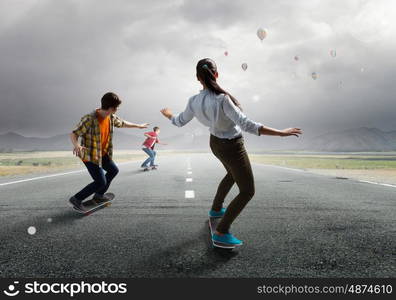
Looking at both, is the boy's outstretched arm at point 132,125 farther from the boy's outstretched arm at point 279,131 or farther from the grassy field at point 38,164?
the grassy field at point 38,164

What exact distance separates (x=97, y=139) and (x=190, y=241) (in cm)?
212

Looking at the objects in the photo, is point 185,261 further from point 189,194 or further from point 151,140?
point 151,140

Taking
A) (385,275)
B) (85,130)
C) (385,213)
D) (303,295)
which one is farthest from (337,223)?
(85,130)

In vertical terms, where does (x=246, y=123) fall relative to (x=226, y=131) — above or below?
above

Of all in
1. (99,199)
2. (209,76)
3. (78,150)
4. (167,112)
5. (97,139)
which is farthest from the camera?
(99,199)

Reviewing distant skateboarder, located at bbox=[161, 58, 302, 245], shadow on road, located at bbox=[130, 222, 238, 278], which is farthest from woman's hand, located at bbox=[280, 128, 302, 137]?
shadow on road, located at bbox=[130, 222, 238, 278]

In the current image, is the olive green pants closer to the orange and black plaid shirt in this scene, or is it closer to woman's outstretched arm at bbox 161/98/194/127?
woman's outstretched arm at bbox 161/98/194/127

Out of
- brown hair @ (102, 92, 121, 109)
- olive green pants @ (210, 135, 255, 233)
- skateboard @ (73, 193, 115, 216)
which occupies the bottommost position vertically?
skateboard @ (73, 193, 115, 216)

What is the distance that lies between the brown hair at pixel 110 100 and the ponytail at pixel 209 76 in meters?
1.70

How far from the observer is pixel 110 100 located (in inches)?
172

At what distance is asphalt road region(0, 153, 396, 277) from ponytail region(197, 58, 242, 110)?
1.53 meters

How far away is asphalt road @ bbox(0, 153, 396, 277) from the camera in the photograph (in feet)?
8.34

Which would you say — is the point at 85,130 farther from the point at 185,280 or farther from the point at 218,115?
the point at 185,280

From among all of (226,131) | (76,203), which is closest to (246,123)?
(226,131)
